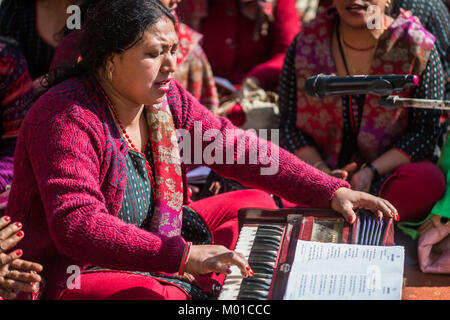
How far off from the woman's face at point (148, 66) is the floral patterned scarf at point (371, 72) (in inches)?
57.5

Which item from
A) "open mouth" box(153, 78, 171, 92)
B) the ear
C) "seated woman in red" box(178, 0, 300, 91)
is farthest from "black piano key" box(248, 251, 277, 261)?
"seated woman in red" box(178, 0, 300, 91)

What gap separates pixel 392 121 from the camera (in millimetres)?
3514

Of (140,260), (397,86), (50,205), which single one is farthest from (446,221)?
(50,205)

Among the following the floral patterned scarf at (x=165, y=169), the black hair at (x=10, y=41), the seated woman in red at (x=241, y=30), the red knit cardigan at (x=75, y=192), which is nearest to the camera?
the red knit cardigan at (x=75, y=192)

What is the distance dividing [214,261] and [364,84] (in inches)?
31.2

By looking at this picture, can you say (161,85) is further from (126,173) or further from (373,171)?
(373,171)

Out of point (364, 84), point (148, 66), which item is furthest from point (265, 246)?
point (148, 66)

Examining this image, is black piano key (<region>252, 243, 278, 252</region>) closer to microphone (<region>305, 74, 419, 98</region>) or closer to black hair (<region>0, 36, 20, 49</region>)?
microphone (<region>305, 74, 419, 98</region>)

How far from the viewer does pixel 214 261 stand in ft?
6.58

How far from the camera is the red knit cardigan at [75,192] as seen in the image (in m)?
2.04

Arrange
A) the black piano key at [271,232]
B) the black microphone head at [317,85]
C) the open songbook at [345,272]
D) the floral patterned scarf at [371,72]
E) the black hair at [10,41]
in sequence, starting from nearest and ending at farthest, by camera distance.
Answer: the open songbook at [345,272] → the black microphone head at [317,85] → the black piano key at [271,232] → the black hair at [10,41] → the floral patterned scarf at [371,72]

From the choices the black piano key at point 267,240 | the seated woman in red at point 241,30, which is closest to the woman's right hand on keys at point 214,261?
the black piano key at point 267,240

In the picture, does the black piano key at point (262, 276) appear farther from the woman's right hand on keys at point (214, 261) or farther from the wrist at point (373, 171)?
the wrist at point (373, 171)
